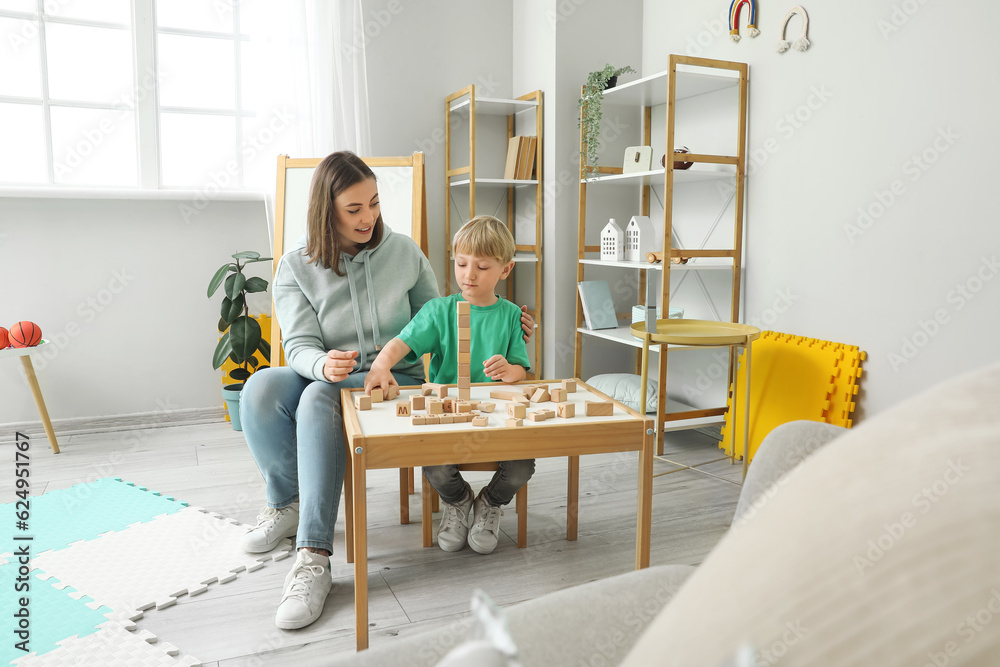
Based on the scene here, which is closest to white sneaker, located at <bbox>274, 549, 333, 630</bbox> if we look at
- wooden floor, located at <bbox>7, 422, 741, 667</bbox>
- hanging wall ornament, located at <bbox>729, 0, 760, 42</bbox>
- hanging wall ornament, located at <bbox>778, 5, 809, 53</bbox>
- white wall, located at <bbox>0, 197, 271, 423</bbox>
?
wooden floor, located at <bbox>7, 422, 741, 667</bbox>

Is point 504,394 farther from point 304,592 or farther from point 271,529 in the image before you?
point 271,529

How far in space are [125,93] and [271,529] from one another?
222 centimetres

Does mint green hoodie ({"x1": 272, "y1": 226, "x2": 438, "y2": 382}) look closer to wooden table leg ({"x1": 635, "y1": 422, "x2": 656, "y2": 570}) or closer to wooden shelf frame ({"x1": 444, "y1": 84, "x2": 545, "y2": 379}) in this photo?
wooden table leg ({"x1": 635, "y1": 422, "x2": 656, "y2": 570})

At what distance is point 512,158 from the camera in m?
3.35

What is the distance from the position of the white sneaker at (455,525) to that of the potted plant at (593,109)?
65.6 inches

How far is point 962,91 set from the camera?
191cm

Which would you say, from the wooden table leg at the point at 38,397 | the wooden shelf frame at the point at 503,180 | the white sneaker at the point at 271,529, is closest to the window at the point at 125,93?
the wooden table leg at the point at 38,397

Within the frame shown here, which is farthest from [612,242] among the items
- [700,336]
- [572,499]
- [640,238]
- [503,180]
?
[572,499]

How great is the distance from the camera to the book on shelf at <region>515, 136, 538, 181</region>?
3.31 meters

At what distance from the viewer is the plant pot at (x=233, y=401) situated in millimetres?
2975

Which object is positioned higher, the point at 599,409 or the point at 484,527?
the point at 599,409

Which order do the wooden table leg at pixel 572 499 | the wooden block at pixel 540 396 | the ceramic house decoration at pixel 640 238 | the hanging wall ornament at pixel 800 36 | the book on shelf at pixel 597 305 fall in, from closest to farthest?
the wooden block at pixel 540 396 → the wooden table leg at pixel 572 499 → the hanging wall ornament at pixel 800 36 → the ceramic house decoration at pixel 640 238 → the book on shelf at pixel 597 305

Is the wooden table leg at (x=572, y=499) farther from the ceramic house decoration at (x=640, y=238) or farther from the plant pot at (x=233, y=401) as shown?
the plant pot at (x=233, y=401)

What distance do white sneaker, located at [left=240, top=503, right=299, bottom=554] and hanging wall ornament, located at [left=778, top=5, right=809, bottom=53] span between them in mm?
2113
